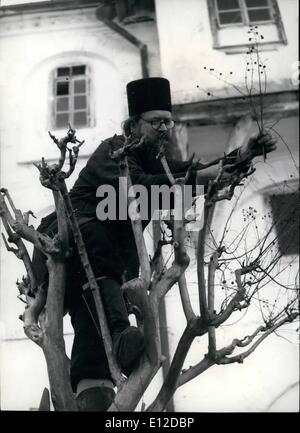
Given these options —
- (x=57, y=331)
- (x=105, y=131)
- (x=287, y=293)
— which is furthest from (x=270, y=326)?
(x=105, y=131)

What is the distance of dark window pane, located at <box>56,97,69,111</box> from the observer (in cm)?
685

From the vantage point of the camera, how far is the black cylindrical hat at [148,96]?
332 cm

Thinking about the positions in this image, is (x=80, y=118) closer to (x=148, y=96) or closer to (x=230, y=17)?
Result: (x=230, y=17)

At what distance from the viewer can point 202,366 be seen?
2.85 m

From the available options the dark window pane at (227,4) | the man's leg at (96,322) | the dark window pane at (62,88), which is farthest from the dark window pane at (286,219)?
the dark window pane at (62,88)

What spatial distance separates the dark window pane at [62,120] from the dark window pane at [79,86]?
532 mm

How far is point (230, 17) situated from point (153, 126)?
4245 millimetres

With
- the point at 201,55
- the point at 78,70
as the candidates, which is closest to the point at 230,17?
the point at 201,55

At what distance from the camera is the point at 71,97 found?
706cm

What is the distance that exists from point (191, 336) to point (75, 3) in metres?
6.24

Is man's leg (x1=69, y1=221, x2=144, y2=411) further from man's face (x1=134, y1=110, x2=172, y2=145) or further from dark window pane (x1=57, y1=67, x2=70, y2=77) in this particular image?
dark window pane (x1=57, y1=67, x2=70, y2=77)

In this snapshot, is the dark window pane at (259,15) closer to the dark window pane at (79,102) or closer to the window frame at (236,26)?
the window frame at (236,26)

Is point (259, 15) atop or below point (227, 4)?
below

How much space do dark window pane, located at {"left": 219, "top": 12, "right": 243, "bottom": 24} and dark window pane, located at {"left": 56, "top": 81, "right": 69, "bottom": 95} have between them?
84.9 inches
